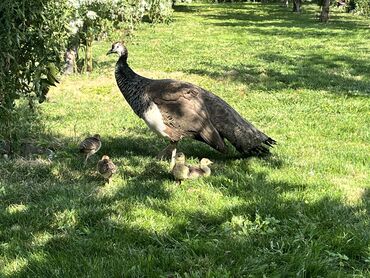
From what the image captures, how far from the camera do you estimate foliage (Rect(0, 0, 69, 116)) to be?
588 cm

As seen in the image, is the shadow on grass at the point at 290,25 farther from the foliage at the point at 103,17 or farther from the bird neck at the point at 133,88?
the bird neck at the point at 133,88

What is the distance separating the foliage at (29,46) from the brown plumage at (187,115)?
1.14 metres

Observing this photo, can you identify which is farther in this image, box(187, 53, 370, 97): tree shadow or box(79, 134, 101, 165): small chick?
box(187, 53, 370, 97): tree shadow

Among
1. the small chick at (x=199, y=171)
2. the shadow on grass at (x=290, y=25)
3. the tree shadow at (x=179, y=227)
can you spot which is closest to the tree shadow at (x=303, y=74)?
the small chick at (x=199, y=171)

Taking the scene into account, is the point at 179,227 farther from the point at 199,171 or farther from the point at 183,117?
the point at 183,117

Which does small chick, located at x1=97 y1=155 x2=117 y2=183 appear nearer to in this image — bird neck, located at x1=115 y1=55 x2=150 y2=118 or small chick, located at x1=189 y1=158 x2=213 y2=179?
small chick, located at x1=189 y1=158 x2=213 y2=179

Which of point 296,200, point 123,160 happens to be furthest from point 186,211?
point 123,160

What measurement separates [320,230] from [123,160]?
339 centimetres

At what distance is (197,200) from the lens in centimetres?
575

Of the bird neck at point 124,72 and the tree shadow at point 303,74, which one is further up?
the bird neck at point 124,72

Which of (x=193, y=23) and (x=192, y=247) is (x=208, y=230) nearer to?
(x=192, y=247)

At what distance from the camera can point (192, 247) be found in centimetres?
461

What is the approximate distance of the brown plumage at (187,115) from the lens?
22.7ft

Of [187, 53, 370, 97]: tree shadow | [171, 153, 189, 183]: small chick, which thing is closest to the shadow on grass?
[187, 53, 370, 97]: tree shadow
